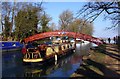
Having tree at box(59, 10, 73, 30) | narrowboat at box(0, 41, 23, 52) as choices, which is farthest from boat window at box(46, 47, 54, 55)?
tree at box(59, 10, 73, 30)

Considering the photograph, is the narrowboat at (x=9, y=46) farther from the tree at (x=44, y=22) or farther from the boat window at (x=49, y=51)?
the tree at (x=44, y=22)

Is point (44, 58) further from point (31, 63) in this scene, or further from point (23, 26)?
point (23, 26)

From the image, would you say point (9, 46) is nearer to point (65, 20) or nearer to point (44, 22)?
point (44, 22)

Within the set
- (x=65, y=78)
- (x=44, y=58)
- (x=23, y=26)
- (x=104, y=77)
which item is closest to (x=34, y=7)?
(x=23, y=26)

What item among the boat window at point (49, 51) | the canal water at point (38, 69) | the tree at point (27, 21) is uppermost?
the tree at point (27, 21)

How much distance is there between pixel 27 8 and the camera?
227 ft

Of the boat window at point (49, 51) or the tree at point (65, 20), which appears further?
the tree at point (65, 20)

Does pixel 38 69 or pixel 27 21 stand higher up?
pixel 27 21

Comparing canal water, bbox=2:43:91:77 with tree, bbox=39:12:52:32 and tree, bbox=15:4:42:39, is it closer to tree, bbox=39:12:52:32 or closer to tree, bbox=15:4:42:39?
tree, bbox=15:4:42:39

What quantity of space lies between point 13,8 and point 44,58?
37704mm

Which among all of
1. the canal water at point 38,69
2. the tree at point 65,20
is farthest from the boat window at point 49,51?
the tree at point 65,20

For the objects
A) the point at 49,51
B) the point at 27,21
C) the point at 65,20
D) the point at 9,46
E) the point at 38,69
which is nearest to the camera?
the point at 38,69

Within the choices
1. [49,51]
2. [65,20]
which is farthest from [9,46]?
[65,20]

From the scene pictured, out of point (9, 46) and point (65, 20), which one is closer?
point (9, 46)
